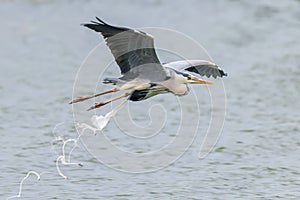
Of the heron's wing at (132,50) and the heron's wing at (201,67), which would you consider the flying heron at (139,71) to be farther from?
the heron's wing at (201,67)

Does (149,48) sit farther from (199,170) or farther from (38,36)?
(38,36)

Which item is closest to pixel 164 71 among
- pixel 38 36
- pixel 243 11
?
pixel 38 36

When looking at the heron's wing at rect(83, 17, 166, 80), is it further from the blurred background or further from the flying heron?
the blurred background

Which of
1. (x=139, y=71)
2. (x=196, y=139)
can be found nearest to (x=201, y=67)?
(x=139, y=71)

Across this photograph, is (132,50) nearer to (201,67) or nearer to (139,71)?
(139,71)

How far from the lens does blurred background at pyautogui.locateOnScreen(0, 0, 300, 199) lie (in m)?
10.6

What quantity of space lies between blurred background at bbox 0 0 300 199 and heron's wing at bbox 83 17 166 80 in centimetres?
203

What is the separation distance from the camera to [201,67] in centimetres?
887

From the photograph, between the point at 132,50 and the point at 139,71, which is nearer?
the point at 132,50

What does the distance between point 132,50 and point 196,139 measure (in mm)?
4157

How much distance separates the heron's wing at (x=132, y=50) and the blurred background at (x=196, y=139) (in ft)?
6.67

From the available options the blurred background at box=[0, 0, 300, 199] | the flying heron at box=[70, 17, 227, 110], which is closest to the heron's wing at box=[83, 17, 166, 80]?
the flying heron at box=[70, 17, 227, 110]

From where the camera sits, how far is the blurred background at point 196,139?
34.6 ft

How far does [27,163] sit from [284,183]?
262 cm
